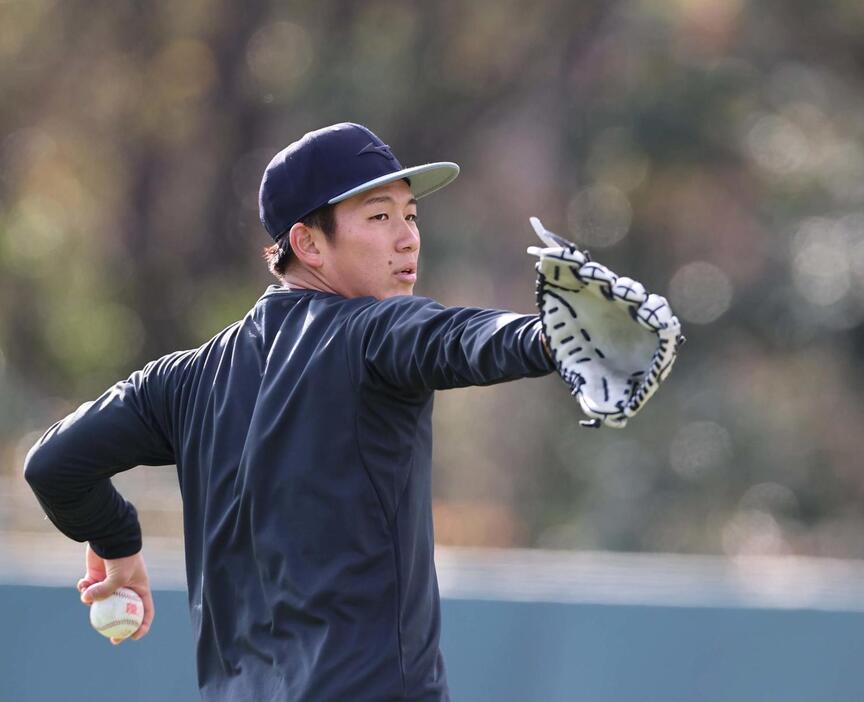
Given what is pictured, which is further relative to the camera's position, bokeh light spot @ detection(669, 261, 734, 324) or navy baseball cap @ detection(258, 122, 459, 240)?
bokeh light spot @ detection(669, 261, 734, 324)

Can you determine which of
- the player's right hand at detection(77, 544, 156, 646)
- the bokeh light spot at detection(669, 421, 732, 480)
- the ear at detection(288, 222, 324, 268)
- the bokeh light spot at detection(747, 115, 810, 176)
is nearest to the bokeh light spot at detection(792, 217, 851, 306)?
the bokeh light spot at detection(747, 115, 810, 176)

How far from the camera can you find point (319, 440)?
9.21 feet

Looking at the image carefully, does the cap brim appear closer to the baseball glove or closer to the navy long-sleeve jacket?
the navy long-sleeve jacket

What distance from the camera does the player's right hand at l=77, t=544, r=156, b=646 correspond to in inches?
139

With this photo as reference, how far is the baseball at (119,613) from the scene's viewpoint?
3.52 metres

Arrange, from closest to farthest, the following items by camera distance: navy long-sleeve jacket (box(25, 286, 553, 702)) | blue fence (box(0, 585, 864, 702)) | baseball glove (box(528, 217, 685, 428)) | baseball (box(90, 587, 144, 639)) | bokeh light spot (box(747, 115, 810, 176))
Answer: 1. baseball glove (box(528, 217, 685, 428))
2. navy long-sleeve jacket (box(25, 286, 553, 702))
3. baseball (box(90, 587, 144, 639))
4. blue fence (box(0, 585, 864, 702))
5. bokeh light spot (box(747, 115, 810, 176))

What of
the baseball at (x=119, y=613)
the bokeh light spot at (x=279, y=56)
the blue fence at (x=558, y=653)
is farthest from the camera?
the bokeh light spot at (x=279, y=56)

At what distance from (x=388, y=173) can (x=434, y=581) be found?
833 mm

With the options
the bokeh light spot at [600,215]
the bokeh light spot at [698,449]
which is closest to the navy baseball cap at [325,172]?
the bokeh light spot at [698,449]

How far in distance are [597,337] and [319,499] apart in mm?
Answer: 708

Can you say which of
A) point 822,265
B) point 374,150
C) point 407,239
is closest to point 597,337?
point 407,239

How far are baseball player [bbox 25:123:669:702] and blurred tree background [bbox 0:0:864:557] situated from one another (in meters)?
11.9

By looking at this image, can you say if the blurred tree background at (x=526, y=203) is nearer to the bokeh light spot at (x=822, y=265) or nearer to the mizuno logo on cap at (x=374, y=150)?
the bokeh light spot at (x=822, y=265)

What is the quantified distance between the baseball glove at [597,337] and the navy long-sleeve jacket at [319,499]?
0.76ft
